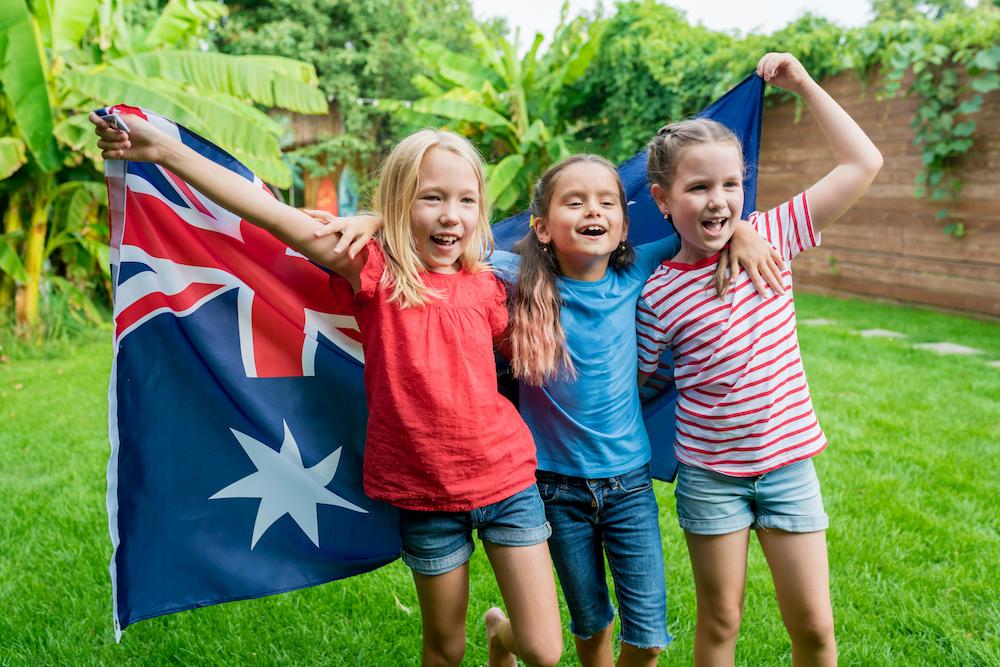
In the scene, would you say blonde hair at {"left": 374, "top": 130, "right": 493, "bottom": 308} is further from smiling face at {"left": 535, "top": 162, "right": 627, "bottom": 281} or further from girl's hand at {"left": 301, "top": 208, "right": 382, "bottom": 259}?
smiling face at {"left": 535, "top": 162, "right": 627, "bottom": 281}

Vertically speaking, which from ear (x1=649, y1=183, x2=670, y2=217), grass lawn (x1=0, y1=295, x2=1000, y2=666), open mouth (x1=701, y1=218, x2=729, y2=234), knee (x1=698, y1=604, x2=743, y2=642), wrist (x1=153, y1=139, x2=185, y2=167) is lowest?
grass lawn (x1=0, y1=295, x2=1000, y2=666)

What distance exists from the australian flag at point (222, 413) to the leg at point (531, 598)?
57cm

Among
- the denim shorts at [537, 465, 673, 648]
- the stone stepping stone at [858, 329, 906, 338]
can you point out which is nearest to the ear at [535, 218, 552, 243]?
the denim shorts at [537, 465, 673, 648]

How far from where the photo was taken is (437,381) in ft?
7.00

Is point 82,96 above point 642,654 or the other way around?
above

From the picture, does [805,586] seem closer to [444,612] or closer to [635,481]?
[635,481]

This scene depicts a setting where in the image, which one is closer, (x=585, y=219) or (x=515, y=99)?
(x=585, y=219)

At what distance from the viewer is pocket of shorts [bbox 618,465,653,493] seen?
7.51ft

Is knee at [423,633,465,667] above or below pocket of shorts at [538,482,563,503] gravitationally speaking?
below

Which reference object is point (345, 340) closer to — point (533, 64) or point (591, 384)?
point (591, 384)

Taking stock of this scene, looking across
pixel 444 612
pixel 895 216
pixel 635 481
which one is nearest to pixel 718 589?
pixel 635 481

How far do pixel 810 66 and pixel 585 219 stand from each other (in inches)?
346

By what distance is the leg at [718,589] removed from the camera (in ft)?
7.23

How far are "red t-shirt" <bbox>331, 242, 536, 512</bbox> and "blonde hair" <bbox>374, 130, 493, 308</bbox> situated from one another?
34mm
